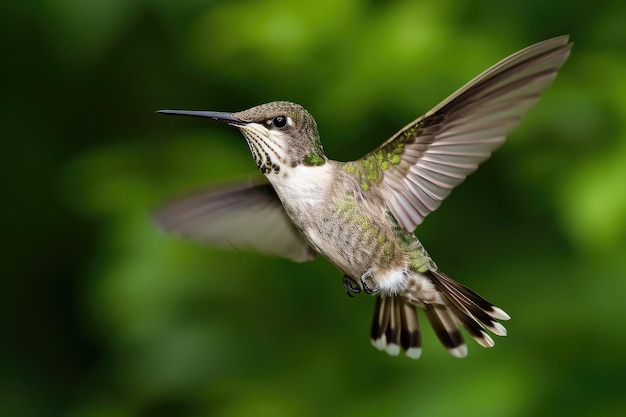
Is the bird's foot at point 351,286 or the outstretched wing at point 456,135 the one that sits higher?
the outstretched wing at point 456,135

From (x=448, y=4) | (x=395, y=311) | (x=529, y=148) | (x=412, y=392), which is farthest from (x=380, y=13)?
(x=412, y=392)

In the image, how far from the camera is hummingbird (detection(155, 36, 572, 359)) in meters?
1.64

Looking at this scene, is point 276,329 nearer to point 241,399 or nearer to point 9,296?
point 241,399

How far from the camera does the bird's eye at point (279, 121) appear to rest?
65.2 inches

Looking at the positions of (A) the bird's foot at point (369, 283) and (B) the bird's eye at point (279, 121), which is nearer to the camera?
(B) the bird's eye at point (279, 121)

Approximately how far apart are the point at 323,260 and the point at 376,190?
136 centimetres

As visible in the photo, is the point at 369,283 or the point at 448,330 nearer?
the point at 369,283

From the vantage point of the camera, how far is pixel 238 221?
2105 millimetres

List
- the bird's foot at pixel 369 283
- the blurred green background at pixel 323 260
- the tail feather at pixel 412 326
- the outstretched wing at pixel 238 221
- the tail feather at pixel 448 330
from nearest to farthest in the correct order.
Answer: the bird's foot at pixel 369 283, the outstretched wing at pixel 238 221, the tail feather at pixel 412 326, the tail feather at pixel 448 330, the blurred green background at pixel 323 260

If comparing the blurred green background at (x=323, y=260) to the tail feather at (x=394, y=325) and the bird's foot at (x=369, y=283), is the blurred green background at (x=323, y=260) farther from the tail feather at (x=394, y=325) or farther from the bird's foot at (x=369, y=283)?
the bird's foot at (x=369, y=283)

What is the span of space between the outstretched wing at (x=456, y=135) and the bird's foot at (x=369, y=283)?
0.41 feet

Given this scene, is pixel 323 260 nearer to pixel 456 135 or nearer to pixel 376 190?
pixel 376 190

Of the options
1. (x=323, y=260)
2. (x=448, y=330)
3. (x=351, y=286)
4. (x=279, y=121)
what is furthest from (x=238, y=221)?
(x=323, y=260)

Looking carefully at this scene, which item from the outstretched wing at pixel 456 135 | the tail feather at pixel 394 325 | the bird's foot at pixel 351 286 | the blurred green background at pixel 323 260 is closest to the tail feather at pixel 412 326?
the tail feather at pixel 394 325
